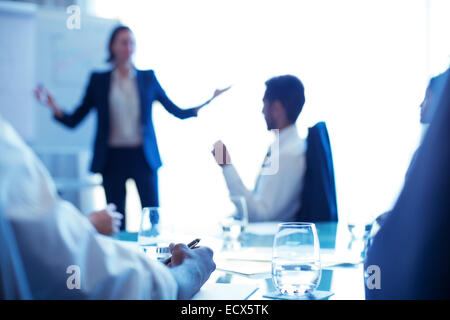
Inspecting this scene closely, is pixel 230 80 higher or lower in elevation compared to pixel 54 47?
lower

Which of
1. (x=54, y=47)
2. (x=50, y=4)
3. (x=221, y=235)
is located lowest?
(x=221, y=235)

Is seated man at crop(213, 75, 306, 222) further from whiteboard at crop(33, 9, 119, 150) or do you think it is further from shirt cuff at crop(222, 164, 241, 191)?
whiteboard at crop(33, 9, 119, 150)

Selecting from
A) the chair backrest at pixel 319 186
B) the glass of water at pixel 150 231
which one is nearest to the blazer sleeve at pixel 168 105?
the chair backrest at pixel 319 186

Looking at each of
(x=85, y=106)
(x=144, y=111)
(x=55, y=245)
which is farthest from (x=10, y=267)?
(x=85, y=106)

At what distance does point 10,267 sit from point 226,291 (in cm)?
31

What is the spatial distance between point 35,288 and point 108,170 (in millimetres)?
1699

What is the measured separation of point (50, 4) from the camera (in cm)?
384

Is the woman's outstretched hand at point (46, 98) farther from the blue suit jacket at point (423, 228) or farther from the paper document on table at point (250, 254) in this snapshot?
the blue suit jacket at point (423, 228)

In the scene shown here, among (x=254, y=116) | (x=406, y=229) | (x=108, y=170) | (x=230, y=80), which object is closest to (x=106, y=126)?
(x=108, y=170)

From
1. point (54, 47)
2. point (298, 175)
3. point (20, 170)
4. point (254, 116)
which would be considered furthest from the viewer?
point (54, 47)

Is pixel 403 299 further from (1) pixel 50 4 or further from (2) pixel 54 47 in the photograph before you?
(1) pixel 50 4

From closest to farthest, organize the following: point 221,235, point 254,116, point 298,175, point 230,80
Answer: point 221,235 < point 298,175 < point 230,80 < point 254,116

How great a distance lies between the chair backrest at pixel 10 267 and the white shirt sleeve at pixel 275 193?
52.4 inches

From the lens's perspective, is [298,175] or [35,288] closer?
[35,288]
